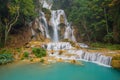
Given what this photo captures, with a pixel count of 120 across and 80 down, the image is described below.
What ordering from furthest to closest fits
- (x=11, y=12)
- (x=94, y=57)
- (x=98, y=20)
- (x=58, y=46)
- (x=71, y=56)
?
(x=98, y=20) → (x=58, y=46) → (x=11, y=12) → (x=71, y=56) → (x=94, y=57)

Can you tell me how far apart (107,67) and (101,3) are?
13442 millimetres

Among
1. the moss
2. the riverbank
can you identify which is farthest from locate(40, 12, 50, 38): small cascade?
the moss

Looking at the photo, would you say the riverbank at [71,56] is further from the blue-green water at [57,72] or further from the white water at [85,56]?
the blue-green water at [57,72]

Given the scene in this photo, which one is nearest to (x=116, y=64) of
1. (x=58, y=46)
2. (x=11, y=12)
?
(x=58, y=46)

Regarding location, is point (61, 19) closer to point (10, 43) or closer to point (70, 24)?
point (70, 24)

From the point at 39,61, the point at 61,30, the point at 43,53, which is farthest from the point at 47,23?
the point at 39,61

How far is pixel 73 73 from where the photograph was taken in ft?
41.8

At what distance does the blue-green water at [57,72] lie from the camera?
38.8 feet

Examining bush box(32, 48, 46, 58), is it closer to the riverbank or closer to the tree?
the riverbank

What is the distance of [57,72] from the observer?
519 inches

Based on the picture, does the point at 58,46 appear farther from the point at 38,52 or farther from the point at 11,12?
the point at 11,12

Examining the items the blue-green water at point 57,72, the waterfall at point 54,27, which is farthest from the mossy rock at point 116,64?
the waterfall at point 54,27

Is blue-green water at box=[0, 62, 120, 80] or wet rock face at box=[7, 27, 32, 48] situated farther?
wet rock face at box=[7, 27, 32, 48]

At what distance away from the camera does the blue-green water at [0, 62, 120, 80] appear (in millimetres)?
11819
